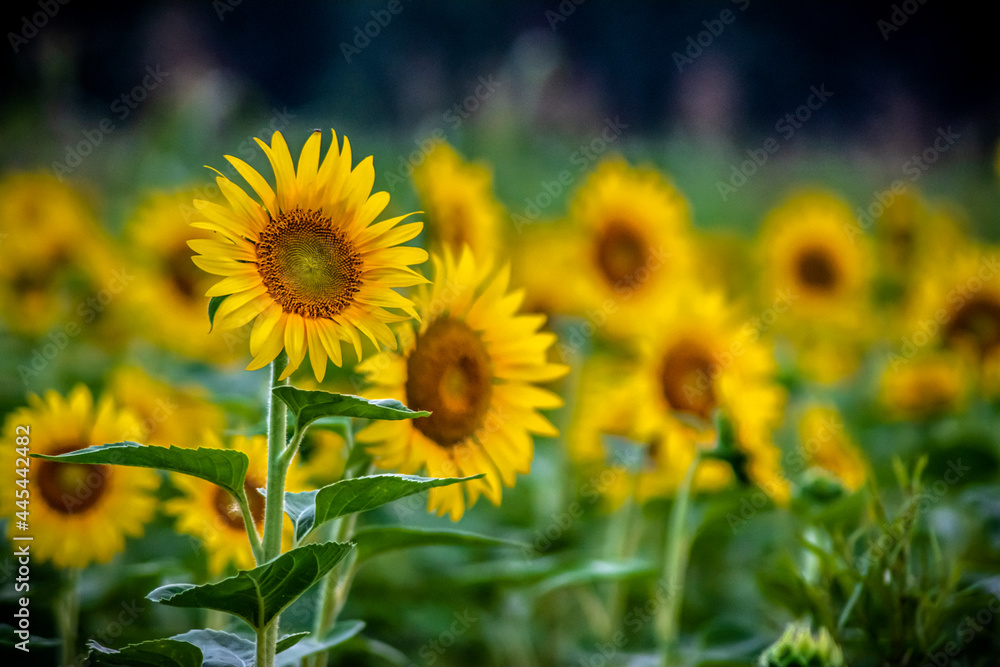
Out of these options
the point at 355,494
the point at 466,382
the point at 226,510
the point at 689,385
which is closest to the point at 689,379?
the point at 689,385

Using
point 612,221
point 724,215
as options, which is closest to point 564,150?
point 724,215

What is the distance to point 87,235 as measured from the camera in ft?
5.26

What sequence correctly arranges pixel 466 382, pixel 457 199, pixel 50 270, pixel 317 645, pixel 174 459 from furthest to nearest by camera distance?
pixel 50 270 → pixel 457 199 → pixel 466 382 → pixel 317 645 → pixel 174 459

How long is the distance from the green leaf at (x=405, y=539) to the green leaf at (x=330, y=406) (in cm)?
16

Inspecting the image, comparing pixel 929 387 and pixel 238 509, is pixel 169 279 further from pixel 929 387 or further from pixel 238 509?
pixel 929 387

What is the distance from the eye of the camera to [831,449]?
4.69ft

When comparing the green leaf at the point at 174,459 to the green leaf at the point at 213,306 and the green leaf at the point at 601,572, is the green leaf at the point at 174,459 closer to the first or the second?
the green leaf at the point at 213,306

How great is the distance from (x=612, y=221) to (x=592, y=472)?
447 millimetres

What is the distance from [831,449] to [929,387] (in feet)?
0.99

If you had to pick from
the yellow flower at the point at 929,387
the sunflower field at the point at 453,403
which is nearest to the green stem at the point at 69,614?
the sunflower field at the point at 453,403

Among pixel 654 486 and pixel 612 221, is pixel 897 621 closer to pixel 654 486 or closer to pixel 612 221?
pixel 654 486

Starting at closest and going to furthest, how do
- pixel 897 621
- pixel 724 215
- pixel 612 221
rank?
pixel 897 621, pixel 612 221, pixel 724 215

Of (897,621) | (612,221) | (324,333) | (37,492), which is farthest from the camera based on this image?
(612,221)

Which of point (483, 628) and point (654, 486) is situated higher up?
point (654, 486)
